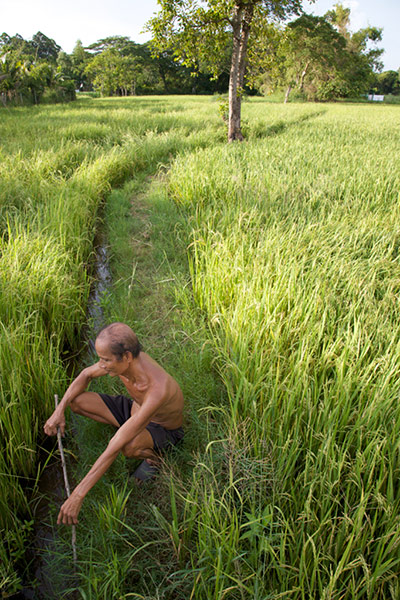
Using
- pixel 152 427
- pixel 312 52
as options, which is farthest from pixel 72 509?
pixel 312 52

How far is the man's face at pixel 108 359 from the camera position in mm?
1537

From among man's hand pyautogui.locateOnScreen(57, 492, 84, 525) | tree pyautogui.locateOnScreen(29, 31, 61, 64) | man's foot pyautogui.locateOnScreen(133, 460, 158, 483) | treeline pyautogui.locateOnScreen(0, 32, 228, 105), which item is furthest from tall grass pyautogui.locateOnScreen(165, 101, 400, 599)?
tree pyautogui.locateOnScreen(29, 31, 61, 64)

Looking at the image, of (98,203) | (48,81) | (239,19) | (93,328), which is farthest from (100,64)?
(93,328)

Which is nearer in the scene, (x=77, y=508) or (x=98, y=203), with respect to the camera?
(x=77, y=508)

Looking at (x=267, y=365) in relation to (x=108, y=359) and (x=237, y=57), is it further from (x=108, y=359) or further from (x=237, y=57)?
(x=237, y=57)

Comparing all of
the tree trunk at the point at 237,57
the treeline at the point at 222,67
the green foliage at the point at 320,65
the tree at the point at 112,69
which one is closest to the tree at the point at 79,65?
the treeline at the point at 222,67

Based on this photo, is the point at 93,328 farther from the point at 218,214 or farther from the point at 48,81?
the point at 48,81

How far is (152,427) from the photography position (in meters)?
1.79

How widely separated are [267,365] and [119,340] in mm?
844

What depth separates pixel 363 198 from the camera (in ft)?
13.0

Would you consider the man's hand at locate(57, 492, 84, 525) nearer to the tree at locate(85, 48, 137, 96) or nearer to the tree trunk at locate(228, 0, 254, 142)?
the tree trunk at locate(228, 0, 254, 142)

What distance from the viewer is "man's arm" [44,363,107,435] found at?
1.74 m

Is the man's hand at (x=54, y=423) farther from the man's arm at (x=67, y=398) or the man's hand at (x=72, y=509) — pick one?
the man's hand at (x=72, y=509)

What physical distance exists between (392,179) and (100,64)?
4527cm
